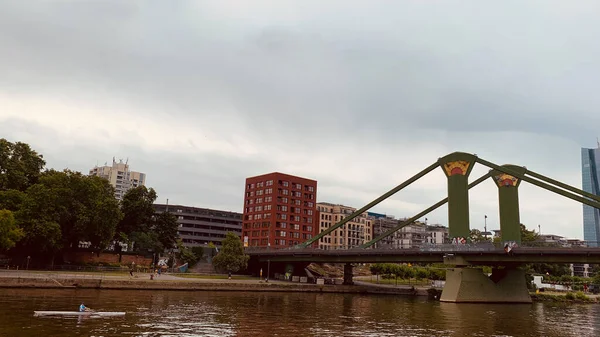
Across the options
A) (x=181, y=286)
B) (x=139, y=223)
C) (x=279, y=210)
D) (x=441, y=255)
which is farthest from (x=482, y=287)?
(x=279, y=210)

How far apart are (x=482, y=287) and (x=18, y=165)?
273 ft

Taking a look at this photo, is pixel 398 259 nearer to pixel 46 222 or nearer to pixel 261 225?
pixel 46 222

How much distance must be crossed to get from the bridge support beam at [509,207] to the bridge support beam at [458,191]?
1425cm

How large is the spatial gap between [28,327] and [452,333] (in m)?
31.8

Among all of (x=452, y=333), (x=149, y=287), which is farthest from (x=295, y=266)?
(x=452, y=333)

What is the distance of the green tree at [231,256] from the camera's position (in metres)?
97.4

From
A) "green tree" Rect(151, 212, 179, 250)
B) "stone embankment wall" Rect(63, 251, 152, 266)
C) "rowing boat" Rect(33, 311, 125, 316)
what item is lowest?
"rowing boat" Rect(33, 311, 125, 316)

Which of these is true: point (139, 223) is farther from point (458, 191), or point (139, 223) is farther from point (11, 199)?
point (458, 191)

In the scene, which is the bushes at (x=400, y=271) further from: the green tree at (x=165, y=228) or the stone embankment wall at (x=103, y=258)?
the stone embankment wall at (x=103, y=258)

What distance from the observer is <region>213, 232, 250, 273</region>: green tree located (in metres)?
97.4

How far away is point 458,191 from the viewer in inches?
3568

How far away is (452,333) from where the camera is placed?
3916cm

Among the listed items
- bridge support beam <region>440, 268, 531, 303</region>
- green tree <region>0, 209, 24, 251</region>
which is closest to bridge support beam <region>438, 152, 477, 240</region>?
bridge support beam <region>440, 268, 531, 303</region>

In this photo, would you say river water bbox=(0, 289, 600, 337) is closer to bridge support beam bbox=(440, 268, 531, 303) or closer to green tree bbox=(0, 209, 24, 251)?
green tree bbox=(0, 209, 24, 251)
